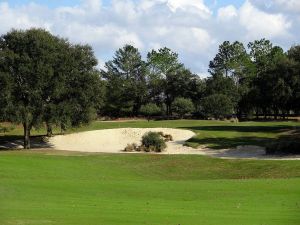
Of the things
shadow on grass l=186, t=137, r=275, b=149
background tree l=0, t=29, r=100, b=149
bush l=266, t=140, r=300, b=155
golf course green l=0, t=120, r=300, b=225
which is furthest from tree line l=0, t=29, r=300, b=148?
bush l=266, t=140, r=300, b=155

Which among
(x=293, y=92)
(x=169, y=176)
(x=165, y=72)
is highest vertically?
(x=165, y=72)

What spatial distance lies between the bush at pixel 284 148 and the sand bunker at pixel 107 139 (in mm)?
12256

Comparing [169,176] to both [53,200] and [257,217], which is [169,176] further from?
[257,217]

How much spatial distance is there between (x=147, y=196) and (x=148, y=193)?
3.08 ft

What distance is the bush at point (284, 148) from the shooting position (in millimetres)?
42594

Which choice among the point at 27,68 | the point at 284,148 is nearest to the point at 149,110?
the point at 27,68

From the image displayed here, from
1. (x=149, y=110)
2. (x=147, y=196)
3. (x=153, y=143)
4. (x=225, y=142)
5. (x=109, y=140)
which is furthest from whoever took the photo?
(x=149, y=110)

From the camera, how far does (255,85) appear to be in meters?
96.6

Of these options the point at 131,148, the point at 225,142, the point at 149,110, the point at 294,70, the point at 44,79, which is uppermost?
the point at 294,70

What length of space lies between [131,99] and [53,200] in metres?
99.5

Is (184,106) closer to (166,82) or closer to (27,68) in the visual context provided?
(166,82)

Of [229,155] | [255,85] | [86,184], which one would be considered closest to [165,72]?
[255,85]

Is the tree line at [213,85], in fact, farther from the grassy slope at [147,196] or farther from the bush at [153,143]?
the grassy slope at [147,196]

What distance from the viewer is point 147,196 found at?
2009cm
